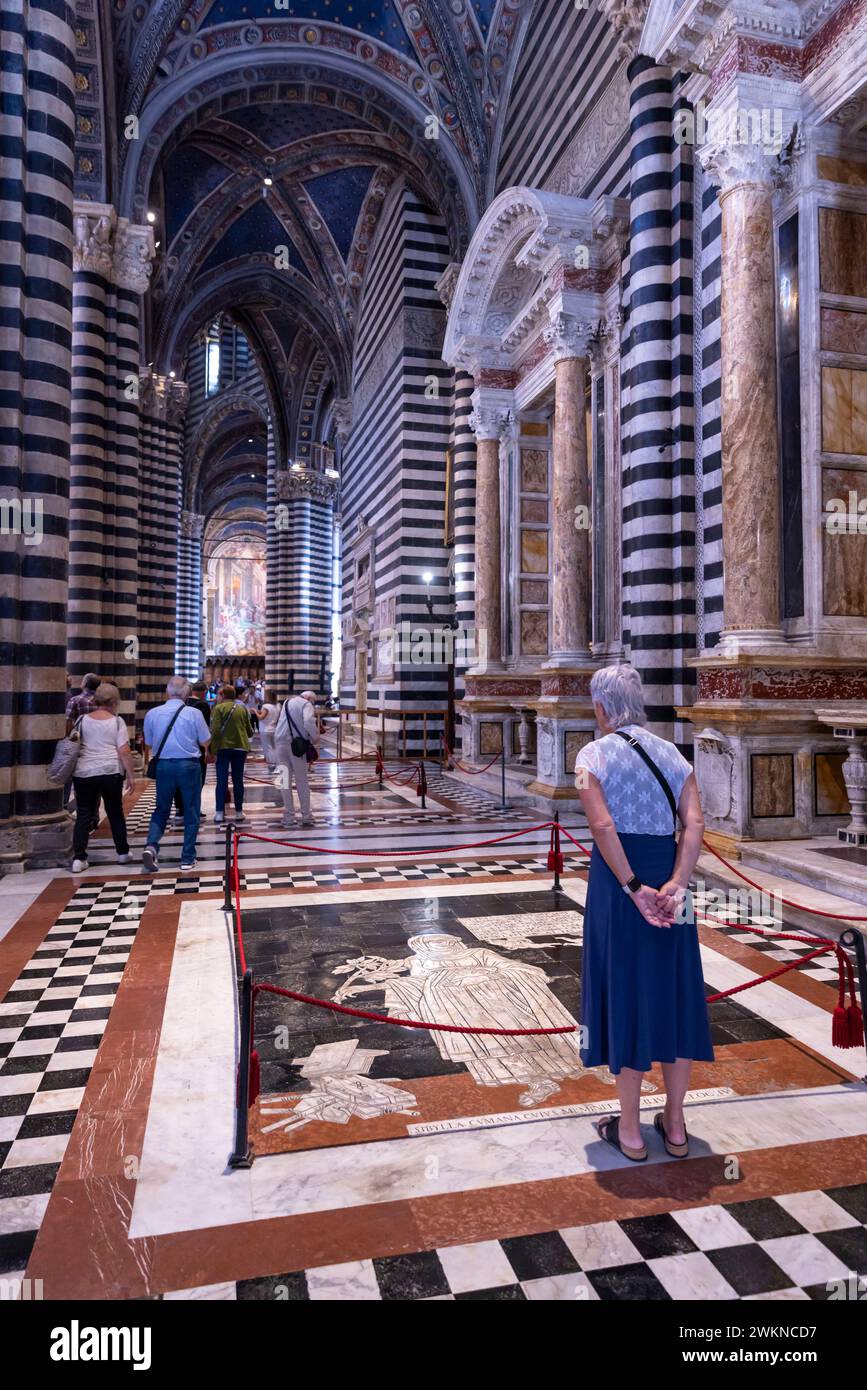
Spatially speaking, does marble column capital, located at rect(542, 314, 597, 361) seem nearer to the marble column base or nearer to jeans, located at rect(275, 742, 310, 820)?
jeans, located at rect(275, 742, 310, 820)

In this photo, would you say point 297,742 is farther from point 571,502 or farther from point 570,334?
point 570,334

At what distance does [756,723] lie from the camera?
6.70 meters

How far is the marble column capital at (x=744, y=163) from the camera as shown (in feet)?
23.0

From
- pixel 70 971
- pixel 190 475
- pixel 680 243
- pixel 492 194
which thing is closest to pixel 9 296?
pixel 70 971

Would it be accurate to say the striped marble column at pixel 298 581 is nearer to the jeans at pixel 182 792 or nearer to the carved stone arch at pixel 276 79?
the carved stone arch at pixel 276 79

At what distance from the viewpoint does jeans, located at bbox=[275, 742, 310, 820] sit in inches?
347

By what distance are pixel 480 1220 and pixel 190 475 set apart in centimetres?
3900

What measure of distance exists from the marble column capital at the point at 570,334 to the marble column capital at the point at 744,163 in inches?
136

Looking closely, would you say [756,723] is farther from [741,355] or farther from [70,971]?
[70,971]

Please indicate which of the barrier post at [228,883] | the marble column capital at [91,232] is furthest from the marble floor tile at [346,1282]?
the marble column capital at [91,232]

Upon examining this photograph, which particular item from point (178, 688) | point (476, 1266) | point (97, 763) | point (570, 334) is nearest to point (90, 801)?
point (97, 763)

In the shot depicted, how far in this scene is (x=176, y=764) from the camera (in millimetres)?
7055

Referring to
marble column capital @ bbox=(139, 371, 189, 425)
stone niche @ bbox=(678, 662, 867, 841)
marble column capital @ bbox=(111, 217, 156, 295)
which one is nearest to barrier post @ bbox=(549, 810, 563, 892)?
stone niche @ bbox=(678, 662, 867, 841)
